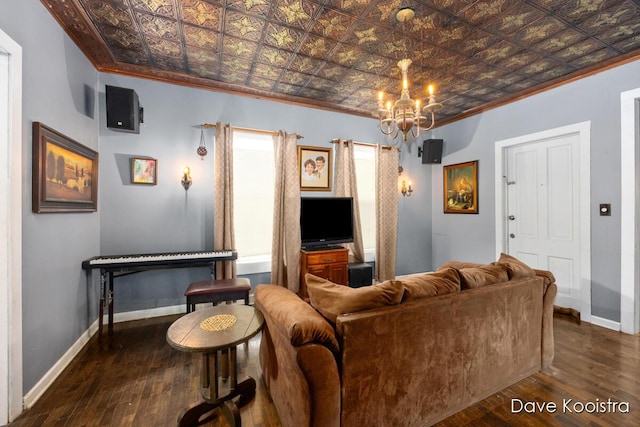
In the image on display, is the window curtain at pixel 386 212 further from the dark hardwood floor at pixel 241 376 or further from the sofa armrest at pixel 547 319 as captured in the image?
the sofa armrest at pixel 547 319

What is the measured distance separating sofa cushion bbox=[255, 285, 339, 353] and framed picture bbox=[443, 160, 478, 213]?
380 cm

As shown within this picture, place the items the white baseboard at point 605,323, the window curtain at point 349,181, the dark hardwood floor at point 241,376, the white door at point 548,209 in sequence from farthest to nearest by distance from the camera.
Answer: the window curtain at point 349,181 → the white door at point 548,209 → the white baseboard at point 605,323 → the dark hardwood floor at point 241,376

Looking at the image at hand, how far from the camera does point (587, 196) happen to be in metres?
3.05

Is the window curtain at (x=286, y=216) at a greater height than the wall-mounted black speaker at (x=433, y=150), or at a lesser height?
lesser

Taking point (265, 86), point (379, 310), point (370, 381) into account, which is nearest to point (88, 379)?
point (370, 381)

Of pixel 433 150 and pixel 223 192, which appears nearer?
pixel 223 192

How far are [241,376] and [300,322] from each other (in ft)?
4.28

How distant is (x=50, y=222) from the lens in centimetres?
207

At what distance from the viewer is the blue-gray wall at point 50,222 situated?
5.90 ft

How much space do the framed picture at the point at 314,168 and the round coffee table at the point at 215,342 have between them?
243 centimetres

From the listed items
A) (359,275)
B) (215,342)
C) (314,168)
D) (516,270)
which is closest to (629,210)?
(516,270)

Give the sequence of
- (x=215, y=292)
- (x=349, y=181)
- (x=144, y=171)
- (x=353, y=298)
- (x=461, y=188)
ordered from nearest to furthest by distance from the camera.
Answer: (x=353, y=298) < (x=215, y=292) < (x=144, y=171) < (x=349, y=181) < (x=461, y=188)

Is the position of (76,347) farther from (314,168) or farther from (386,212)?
(386,212)

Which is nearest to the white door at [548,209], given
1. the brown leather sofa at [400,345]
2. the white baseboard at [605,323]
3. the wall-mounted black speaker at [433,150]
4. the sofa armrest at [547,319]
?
the white baseboard at [605,323]
